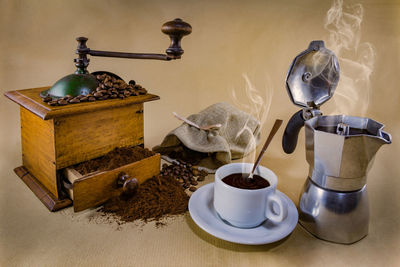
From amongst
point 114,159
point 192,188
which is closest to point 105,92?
point 114,159

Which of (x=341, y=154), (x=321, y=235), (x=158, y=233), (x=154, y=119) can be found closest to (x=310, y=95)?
(x=341, y=154)

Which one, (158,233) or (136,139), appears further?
(136,139)

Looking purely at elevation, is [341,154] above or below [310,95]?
below

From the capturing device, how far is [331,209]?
39.4 inches

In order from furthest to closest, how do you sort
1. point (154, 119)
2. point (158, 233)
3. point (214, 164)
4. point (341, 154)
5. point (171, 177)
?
1. point (154, 119)
2. point (214, 164)
3. point (171, 177)
4. point (158, 233)
5. point (341, 154)

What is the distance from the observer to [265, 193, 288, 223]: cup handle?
973 mm

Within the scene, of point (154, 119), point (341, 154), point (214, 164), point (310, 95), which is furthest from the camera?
point (154, 119)

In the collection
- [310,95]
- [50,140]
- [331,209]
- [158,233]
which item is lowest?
[158,233]

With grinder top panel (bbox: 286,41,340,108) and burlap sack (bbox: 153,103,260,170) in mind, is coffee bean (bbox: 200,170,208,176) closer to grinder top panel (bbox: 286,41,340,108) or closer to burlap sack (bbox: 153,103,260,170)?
burlap sack (bbox: 153,103,260,170)

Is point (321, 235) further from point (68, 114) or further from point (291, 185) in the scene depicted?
point (68, 114)

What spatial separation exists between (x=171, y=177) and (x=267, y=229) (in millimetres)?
495

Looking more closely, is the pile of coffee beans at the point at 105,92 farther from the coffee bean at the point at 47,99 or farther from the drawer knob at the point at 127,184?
the drawer knob at the point at 127,184

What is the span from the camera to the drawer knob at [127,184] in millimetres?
1143

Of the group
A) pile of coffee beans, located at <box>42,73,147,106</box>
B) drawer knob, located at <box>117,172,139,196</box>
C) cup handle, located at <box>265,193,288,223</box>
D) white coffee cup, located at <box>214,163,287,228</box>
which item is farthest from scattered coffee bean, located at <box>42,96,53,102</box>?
cup handle, located at <box>265,193,288,223</box>
